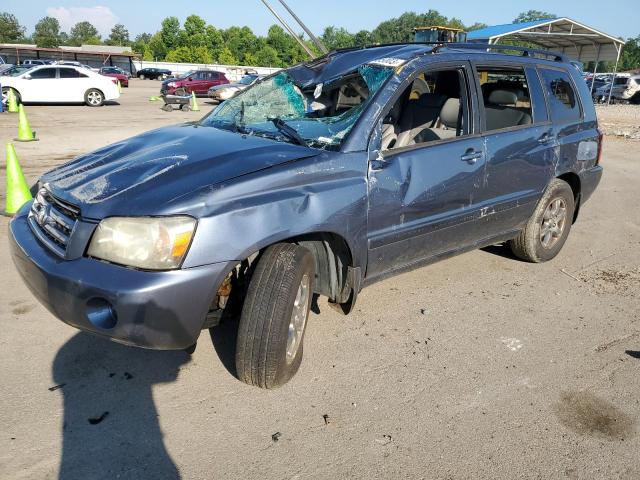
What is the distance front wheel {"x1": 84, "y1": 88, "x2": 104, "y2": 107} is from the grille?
767 inches

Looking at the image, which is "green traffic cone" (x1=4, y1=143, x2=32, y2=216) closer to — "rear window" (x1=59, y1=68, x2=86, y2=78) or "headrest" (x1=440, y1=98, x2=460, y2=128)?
"headrest" (x1=440, y1=98, x2=460, y2=128)

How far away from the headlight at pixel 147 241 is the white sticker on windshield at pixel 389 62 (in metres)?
1.78

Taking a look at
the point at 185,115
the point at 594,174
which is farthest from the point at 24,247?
the point at 185,115

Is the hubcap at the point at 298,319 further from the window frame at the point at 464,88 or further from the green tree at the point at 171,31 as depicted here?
the green tree at the point at 171,31

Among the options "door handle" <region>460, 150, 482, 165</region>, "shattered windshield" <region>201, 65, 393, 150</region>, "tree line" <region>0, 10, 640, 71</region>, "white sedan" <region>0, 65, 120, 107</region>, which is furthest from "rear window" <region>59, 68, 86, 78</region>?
"tree line" <region>0, 10, 640, 71</region>

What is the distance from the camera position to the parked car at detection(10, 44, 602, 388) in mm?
2332

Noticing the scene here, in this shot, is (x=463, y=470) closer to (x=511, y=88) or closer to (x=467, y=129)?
(x=467, y=129)

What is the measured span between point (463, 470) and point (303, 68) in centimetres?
291

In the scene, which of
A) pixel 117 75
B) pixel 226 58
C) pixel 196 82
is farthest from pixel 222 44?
pixel 196 82

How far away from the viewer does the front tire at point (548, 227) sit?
4496 mm

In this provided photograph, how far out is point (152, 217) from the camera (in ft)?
7.63

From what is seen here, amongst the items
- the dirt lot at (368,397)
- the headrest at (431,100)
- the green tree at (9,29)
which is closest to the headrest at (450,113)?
the headrest at (431,100)

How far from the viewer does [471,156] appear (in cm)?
360

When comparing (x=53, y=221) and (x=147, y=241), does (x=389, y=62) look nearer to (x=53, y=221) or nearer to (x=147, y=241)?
(x=147, y=241)
